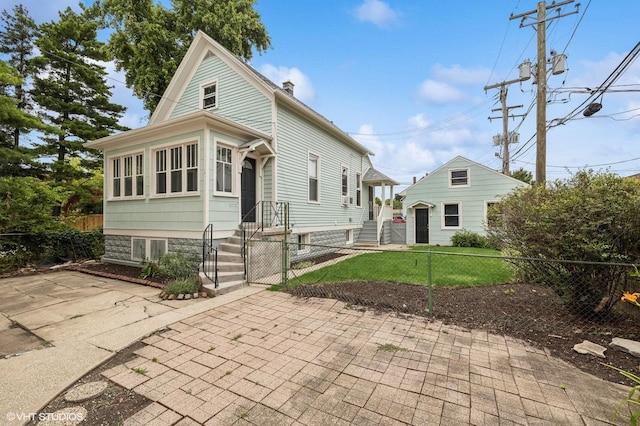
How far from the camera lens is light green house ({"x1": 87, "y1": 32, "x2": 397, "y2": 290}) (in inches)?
293

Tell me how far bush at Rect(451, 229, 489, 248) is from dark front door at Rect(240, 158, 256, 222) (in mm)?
11146

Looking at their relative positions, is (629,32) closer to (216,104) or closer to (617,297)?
(617,297)

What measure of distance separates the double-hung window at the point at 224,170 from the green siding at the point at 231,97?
6.32 ft

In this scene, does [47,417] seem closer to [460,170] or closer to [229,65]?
[229,65]

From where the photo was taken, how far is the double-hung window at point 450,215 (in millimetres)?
15375

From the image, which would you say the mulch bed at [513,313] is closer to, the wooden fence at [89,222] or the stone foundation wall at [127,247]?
the stone foundation wall at [127,247]

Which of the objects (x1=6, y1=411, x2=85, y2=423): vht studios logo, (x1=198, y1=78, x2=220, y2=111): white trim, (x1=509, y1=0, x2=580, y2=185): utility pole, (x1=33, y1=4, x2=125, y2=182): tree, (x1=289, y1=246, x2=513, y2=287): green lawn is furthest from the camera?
(x1=33, y1=4, x2=125, y2=182): tree

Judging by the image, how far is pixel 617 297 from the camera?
399 cm

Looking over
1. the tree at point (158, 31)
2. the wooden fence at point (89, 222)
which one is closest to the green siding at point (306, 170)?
the tree at point (158, 31)

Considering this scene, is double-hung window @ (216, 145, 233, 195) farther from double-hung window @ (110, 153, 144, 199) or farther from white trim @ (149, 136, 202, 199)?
double-hung window @ (110, 153, 144, 199)

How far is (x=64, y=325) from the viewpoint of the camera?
4.36 meters

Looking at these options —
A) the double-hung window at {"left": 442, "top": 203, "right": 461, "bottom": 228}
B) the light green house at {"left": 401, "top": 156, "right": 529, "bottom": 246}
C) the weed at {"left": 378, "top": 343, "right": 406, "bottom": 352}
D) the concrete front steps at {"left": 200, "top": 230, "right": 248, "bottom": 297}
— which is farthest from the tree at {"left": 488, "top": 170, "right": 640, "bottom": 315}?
the double-hung window at {"left": 442, "top": 203, "right": 461, "bottom": 228}

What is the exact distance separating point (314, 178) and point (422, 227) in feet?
26.8

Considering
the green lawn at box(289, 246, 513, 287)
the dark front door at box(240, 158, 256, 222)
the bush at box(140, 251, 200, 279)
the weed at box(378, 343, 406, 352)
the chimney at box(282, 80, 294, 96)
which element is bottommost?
the weed at box(378, 343, 406, 352)
